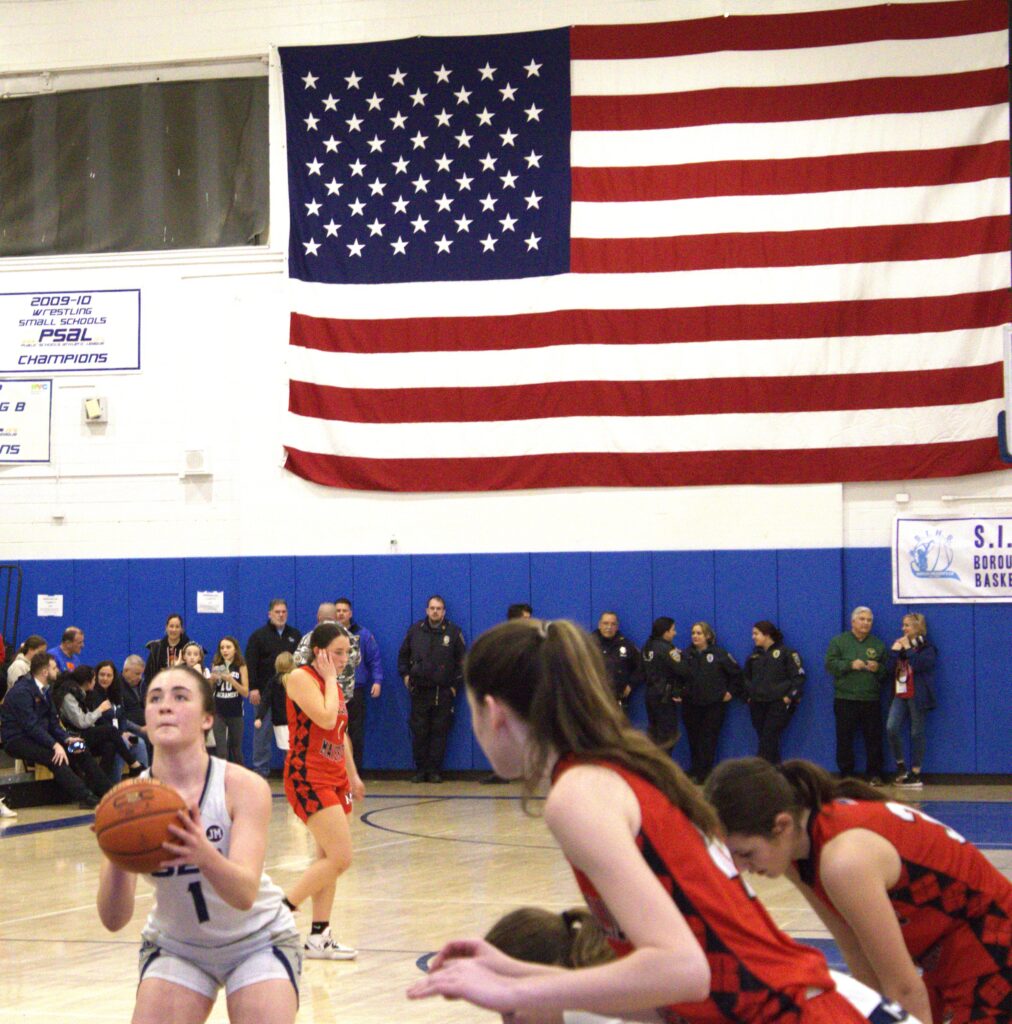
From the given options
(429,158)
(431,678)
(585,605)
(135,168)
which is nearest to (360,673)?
(431,678)

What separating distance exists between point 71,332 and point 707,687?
8289 millimetres

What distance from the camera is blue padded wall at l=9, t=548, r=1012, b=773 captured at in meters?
A: 15.6

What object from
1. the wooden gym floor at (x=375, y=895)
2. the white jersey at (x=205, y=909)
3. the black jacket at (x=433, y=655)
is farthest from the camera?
the black jacket at (x=433, y=655)

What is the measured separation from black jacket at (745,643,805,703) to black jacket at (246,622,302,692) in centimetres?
486

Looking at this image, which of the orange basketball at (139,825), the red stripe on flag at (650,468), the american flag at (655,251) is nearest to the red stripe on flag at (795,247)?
the american flag at (655,251)

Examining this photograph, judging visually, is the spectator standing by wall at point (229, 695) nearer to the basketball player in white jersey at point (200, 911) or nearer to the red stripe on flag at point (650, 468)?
the red stripe on flag at point (650, 468)

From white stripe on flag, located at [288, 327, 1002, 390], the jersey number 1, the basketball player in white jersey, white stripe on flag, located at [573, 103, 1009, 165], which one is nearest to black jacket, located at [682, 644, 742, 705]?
white stripe on flag, located at [288, 327, 1002, 390]

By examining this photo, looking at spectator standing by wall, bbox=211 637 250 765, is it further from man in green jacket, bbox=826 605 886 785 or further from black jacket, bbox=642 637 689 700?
man in green jacket, bbox=826 605 886 785

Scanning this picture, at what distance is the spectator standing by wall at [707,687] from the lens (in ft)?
51.4

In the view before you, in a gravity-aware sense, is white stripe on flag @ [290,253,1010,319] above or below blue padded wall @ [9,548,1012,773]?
above

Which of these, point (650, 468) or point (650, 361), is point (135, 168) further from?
Answer: point (650, 468)

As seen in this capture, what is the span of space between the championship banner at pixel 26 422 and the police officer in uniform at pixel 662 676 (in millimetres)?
7303

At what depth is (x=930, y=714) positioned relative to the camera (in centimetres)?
1570

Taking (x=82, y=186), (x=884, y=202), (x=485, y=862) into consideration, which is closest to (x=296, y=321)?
(x=82, y=186)
